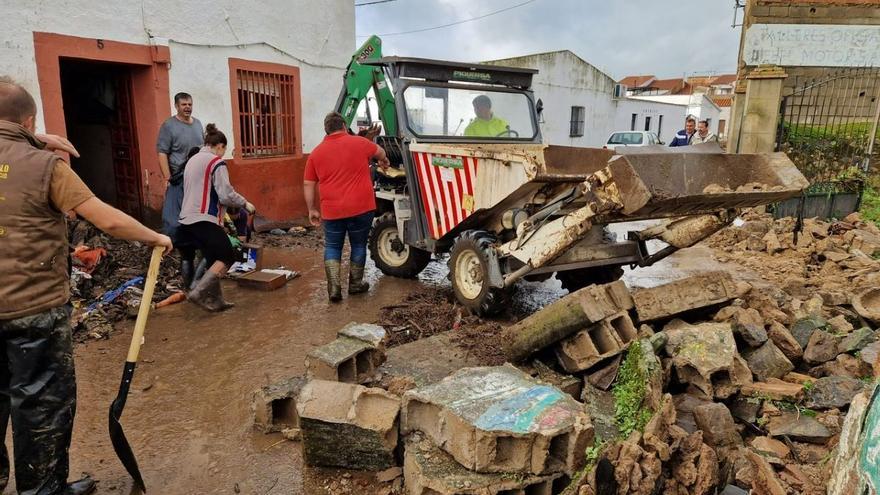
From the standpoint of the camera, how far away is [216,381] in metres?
3.81

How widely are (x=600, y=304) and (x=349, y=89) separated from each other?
396cm

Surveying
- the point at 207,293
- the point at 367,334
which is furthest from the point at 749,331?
the point at 207,293

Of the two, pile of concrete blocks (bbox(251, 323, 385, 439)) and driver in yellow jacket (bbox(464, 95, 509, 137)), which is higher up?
driver in yellow jacket (bbox(464, 95, 509, 137))

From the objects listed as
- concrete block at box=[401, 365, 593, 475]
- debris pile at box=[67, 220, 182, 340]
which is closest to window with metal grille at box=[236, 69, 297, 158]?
debris pile at box=[67, 220, 182, 340]

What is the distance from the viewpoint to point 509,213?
459 cm

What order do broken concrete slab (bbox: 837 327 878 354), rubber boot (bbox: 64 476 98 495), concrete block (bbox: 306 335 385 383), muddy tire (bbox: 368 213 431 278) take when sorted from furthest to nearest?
muddy tire (bbox: 368 213 431 278) < broken concrete slab (bbox: 837 327 878 354) < concrete block (bbox: 306 335 385 383) < rubber boot (bbox: 64 476 98 495)

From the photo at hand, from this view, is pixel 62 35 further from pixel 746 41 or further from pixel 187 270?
pixel 746 41

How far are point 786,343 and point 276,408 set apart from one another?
10.5 ft

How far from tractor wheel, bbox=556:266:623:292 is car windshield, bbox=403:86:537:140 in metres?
1.60

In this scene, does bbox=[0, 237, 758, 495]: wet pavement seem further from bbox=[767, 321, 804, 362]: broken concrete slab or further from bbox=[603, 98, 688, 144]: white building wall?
bbox=[603, 98, 688, 144]: white building wall

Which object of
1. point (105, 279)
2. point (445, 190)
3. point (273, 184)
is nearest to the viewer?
point (445, 190)

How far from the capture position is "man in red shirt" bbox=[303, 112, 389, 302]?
5.14 meters

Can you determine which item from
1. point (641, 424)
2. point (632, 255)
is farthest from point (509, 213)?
point (641, 424)

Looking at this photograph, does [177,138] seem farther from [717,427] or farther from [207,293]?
[717,427]
